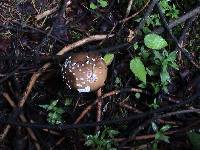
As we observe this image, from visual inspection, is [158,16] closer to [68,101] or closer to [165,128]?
[165,128]

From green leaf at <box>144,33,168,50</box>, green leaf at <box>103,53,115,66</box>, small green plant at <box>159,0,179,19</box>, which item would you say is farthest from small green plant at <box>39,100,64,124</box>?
small green plant at <box>159,0,179,19</box>

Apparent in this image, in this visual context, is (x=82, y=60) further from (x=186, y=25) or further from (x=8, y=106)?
(x=186, y=25)

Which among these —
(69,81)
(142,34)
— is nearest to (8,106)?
(69,81)

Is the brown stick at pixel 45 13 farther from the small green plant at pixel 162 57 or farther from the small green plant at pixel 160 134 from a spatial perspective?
the small green plant at pixel 160 134

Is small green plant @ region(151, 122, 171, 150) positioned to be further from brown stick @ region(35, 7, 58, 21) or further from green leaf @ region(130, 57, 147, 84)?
brown stick @ region(35, 7, 58, 21)

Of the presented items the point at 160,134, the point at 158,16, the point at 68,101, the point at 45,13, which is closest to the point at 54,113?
the point at 68,101

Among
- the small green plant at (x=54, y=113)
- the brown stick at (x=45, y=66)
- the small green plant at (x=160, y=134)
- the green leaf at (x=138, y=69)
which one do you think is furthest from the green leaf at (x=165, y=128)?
the brown stick at (x=45, y=66)
